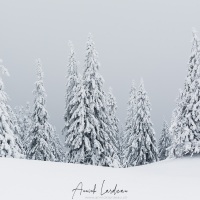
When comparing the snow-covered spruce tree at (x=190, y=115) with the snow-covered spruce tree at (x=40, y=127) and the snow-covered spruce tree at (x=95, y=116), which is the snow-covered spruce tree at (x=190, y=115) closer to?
the snow-covered spruce tree at (x=95, y=116)

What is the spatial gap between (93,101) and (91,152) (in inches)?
186

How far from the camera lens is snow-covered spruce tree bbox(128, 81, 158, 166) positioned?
41312 millimetres

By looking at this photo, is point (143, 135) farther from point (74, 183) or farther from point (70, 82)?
point (74, 183)

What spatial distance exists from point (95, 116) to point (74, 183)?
21.6m

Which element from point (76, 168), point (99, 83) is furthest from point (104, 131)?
point (76, 168)

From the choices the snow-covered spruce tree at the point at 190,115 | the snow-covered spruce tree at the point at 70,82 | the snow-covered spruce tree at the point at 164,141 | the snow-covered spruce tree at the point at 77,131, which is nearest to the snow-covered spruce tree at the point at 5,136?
the snow-covered spruce tree at the point at 77,131

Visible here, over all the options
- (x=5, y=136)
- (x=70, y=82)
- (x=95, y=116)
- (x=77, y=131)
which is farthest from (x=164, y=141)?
(x=5, y=136)

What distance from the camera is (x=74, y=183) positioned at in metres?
12.2

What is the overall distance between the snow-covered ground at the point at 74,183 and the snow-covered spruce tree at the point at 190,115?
1079cm

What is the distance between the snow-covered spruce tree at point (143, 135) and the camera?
4131cm

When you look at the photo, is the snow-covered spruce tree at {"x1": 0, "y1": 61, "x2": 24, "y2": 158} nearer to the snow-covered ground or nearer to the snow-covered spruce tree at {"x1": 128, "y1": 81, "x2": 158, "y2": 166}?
the snow-covered ground

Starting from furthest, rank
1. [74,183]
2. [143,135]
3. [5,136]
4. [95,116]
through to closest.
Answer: [143,135] → [95,116] → [5,136] → [74,183]

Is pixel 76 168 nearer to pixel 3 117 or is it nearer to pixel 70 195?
pixel 70 195

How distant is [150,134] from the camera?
138 feet
